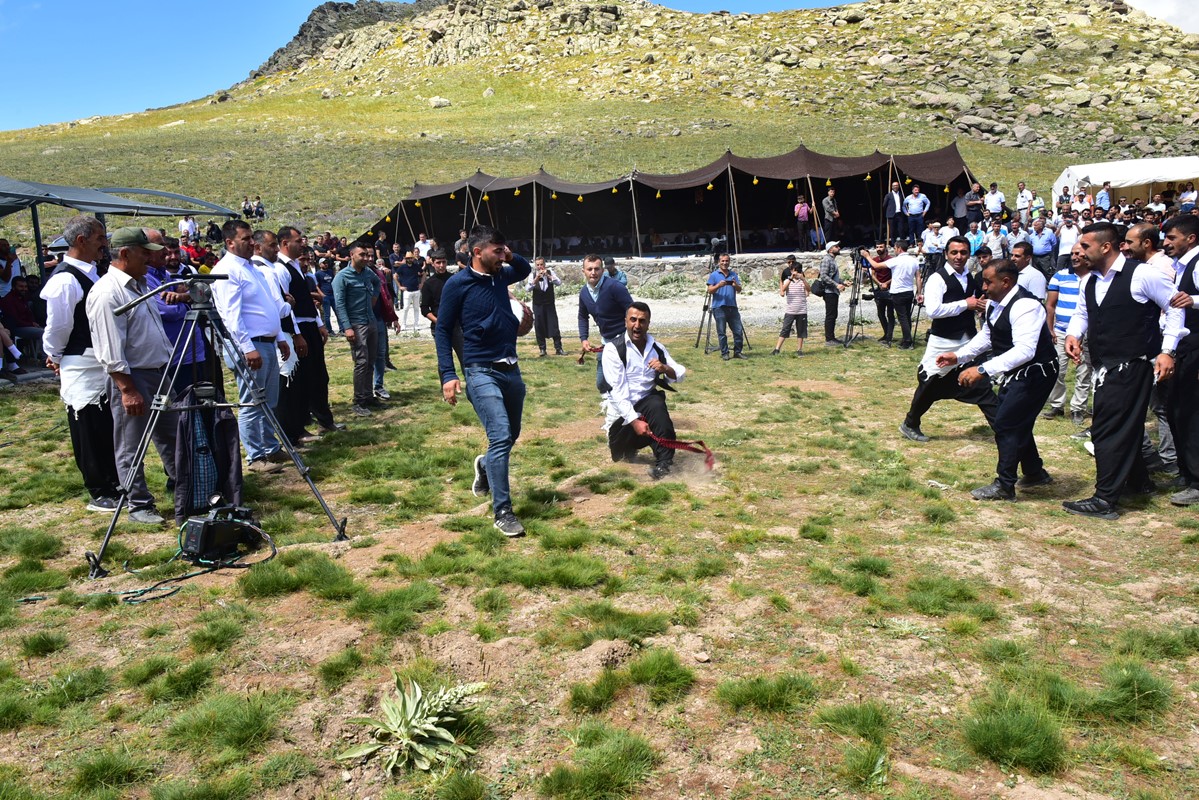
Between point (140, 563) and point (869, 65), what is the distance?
230ft

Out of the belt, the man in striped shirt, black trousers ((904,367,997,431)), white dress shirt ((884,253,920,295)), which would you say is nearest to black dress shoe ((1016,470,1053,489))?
black trousers ((904,367,997,431))

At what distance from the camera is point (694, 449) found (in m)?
7.15

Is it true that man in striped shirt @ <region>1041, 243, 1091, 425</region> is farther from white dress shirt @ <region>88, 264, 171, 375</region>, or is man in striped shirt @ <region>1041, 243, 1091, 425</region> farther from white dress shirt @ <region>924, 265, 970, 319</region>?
white dress shirt @ <region>88, 264, 171, 375</region>

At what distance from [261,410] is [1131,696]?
21.3 ft

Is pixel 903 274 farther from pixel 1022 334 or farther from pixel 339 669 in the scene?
pixel 339 669

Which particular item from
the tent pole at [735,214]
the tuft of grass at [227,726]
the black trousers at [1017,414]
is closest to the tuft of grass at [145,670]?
the tuft of grass at [227,726]

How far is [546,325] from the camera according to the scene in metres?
15.0

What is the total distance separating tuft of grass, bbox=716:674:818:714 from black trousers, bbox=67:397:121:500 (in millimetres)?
4974

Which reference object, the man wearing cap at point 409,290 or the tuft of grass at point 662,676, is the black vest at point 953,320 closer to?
the tuft of grass at point 662,676

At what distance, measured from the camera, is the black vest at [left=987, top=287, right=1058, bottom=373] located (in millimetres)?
6109

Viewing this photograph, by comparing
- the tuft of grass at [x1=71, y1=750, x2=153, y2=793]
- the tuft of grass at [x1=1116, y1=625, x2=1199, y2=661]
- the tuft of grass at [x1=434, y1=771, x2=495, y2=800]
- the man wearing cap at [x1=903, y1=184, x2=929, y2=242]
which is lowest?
the tuft of grass at [x1=1116, y1=625, x2=1199, y2=661]

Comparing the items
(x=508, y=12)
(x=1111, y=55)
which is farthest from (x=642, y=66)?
(x=1111, y=55)

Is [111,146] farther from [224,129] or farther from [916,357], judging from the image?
[916,357]

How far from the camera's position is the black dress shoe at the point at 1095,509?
18.8 feet
